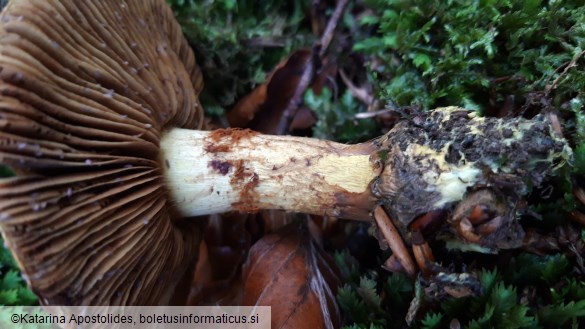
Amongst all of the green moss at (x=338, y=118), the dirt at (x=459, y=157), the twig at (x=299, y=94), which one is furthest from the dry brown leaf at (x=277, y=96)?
the dirt at (x=459, y=157)

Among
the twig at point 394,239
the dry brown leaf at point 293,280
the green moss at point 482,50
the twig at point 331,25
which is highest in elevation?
the twig at point 331,25

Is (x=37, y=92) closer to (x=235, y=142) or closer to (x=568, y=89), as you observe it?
(x=235, y=142)

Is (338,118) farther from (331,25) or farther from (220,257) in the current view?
(220,257)

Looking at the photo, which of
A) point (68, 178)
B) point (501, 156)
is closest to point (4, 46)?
point (68, 178)

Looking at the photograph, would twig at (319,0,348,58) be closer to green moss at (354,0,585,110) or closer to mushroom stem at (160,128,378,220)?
green moss at (354,0,585,110)

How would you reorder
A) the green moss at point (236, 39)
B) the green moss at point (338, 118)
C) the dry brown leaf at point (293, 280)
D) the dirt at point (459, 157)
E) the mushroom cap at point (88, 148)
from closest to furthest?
the mushroom cap at point (88, 148)
the dirt at point (459, 157)
the dry brown leaf at point (293, 280)
the green moss at point (338, 118)
the green moss at point (236, 39)

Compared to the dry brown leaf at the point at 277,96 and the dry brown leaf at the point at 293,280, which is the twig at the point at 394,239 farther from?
the dry brown leaf at the point at 277,96

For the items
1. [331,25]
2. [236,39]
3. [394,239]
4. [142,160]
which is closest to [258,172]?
[142,160]

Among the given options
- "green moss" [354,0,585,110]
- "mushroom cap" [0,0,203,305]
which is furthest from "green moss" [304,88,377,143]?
"mushroom cap" [0,0,203,305]
